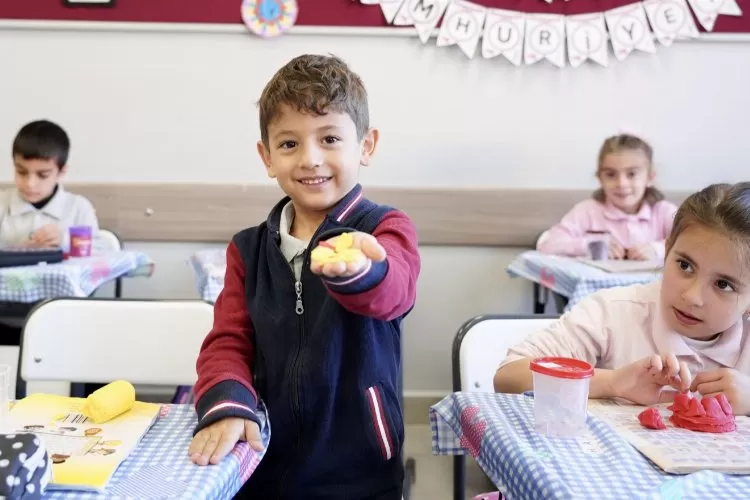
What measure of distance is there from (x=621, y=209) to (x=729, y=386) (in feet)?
7.31

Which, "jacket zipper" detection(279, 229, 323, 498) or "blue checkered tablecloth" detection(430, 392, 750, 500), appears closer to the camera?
"blue checkered tablecloth" detection(430, 392, 750, 500)

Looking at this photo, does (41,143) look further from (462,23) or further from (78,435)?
(78,435)

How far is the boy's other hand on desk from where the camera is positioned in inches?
119

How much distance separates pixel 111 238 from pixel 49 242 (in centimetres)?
41

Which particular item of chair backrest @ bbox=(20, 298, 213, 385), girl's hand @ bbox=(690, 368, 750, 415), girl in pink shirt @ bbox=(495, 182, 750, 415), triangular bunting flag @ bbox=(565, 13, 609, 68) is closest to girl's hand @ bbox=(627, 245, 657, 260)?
triangular bunting flag @ bbox=(565, 13, 609, 68)

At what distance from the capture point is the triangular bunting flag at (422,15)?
3.45 metres

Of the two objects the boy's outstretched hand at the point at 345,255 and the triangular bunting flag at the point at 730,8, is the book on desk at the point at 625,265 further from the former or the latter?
the boy's outstretched hand at the point at 345,255

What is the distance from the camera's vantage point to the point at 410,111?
3.55m

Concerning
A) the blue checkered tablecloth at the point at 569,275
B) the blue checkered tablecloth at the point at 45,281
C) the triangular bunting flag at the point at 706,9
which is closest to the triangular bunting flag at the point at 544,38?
the triangular bunting flag at the point at 706,9

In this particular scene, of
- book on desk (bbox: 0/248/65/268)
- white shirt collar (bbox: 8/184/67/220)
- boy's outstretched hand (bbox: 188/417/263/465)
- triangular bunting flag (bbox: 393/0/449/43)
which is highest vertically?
triangular bunting flag (bbox: 393/0/449/43)

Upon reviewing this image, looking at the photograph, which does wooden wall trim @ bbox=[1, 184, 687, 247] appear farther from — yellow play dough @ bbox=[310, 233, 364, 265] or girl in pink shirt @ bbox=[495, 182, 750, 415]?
yellow play dough @ bbox=[310, 233, 364, 265]

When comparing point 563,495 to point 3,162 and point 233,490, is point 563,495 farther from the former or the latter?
point 3,162

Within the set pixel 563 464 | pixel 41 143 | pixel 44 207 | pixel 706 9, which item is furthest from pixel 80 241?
pixel 706 9

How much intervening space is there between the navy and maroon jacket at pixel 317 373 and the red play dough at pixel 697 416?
0.42 meters
